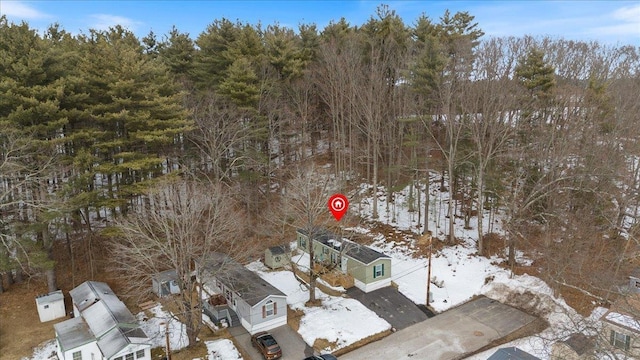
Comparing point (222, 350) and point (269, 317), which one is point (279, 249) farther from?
point (222, 350)

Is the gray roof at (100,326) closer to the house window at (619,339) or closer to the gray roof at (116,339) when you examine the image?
the gray roof at (116,339)

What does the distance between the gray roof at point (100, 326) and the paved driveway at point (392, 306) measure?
34.9 feet

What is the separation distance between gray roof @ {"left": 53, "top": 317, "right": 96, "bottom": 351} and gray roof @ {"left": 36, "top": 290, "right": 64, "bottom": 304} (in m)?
2.81

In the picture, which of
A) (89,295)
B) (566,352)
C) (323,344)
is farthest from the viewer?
(89,295)

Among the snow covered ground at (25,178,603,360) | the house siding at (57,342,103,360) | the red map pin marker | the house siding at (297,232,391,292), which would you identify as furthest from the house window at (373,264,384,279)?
the house siding at (57,342,103,360)

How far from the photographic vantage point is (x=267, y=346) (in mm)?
16141

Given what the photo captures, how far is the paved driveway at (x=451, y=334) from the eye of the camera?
16.5 meters

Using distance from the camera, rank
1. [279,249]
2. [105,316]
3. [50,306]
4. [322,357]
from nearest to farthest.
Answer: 1. [322,357]
2. [105,316]
3. [50,306]
4. [279,249]

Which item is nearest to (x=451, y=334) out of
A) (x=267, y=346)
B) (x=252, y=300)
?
(x=267, y=346)

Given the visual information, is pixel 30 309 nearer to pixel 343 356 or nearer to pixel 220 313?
pixel 220 313

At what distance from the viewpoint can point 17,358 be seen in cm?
1622

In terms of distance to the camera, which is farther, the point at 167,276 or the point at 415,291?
the point at 415,291

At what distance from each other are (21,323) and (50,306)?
145cm

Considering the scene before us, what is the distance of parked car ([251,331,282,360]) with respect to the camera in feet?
52.5
